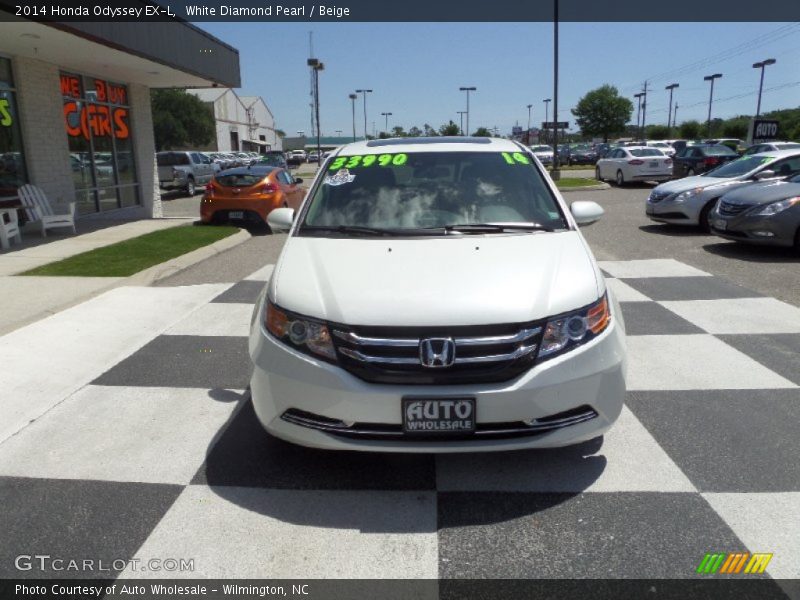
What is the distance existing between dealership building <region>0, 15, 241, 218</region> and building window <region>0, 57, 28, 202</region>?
19mm

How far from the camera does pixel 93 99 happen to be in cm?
1489

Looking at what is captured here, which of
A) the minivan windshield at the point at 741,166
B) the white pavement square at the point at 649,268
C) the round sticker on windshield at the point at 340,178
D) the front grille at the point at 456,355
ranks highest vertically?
the round sticker on windshield at the point at 340,178

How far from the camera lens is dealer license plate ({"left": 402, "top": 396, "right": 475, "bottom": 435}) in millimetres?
2859

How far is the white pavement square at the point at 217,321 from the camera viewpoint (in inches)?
235

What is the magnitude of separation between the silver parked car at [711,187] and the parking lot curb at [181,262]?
8.23 m

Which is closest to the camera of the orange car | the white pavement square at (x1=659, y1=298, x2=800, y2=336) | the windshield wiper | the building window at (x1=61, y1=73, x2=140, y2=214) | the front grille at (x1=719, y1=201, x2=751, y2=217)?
the windshield wiper

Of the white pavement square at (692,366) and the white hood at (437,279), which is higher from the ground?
the white hood at (437,279)

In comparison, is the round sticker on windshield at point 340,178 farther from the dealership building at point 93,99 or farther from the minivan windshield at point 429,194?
the dealership building at point 93,99

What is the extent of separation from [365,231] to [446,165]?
0.92 meters

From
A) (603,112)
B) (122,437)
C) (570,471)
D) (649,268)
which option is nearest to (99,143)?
(649,268)

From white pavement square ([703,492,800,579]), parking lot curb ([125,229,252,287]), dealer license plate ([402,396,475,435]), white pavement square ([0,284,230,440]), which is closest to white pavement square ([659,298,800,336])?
white pavement square ([703,492,800,579])

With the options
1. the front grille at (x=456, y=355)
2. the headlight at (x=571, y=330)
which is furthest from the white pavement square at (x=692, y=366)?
the front grille at (x=456, y=355)

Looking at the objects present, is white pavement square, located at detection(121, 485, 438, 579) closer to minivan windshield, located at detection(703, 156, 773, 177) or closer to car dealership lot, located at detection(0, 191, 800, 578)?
car dealership lot, located at detection(0, 191, 800, 578)

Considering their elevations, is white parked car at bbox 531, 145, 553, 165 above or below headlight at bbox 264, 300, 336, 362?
above
